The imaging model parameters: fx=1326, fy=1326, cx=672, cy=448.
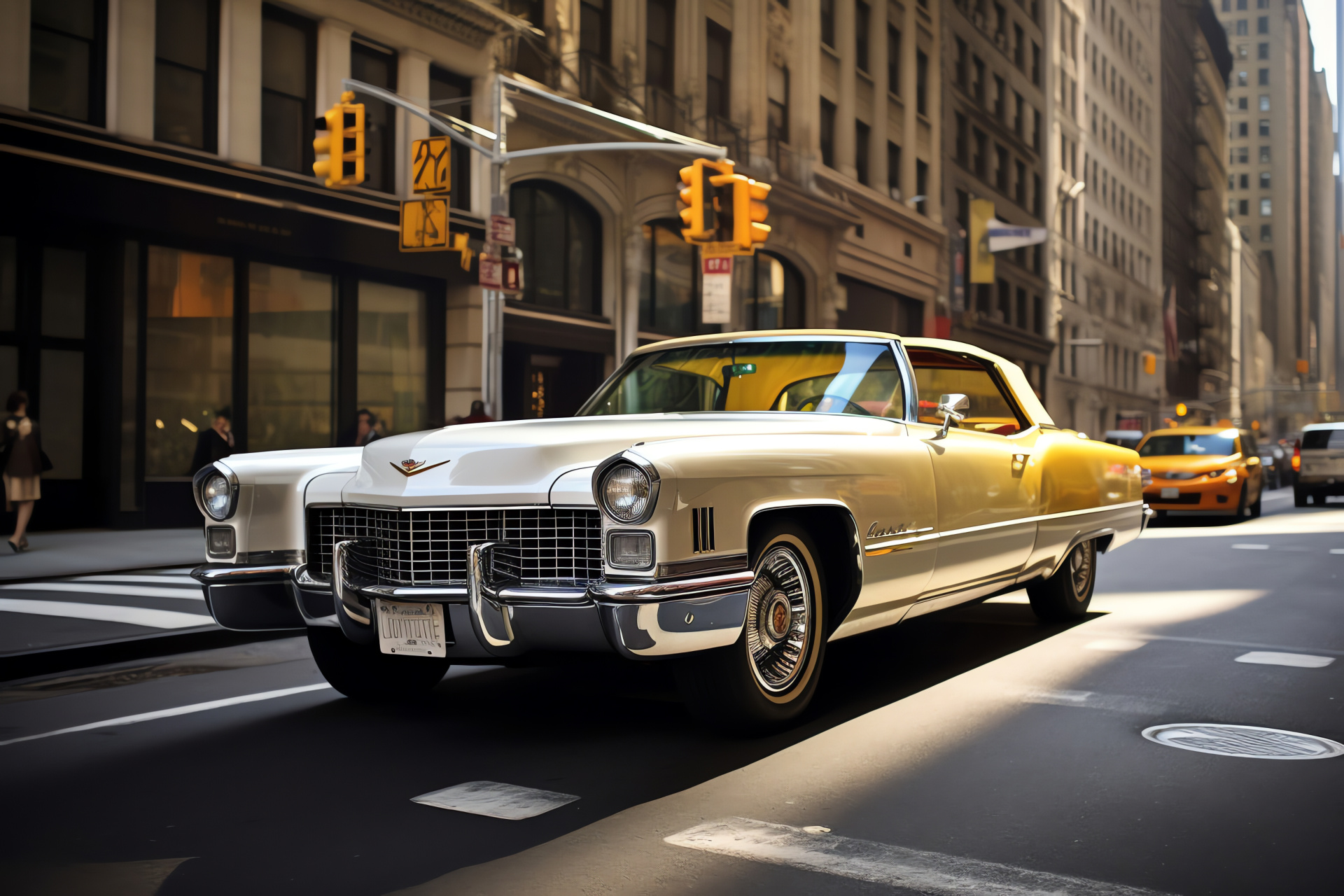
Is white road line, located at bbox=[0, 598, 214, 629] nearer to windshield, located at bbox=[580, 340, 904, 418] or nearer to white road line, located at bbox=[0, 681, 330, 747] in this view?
white road line, located at bbox=[0, 681, 330, 747]

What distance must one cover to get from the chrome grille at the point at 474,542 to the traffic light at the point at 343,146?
38.2 ft

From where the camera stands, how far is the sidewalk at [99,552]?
497 inches

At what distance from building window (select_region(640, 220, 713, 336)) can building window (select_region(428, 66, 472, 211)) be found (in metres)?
5.32

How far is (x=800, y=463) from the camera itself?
542cm

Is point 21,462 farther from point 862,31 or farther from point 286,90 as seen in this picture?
point 862,31

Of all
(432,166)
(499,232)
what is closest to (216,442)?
(499,232)

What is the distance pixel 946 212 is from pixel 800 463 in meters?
39.5

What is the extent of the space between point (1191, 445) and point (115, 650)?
18303mm

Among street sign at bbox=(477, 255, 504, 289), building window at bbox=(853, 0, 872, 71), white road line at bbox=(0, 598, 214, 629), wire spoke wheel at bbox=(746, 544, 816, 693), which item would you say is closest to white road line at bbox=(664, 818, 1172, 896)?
wire spoke wheel at bbox=(746, 544, 816, 693)

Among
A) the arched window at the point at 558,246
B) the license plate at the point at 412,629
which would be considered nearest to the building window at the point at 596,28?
the arched window at the point at 558,246

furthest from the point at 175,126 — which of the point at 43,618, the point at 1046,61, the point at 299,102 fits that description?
the point at 1046,61

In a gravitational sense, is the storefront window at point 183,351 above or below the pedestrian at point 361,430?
above

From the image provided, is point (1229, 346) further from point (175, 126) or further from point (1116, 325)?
point (175, 126)

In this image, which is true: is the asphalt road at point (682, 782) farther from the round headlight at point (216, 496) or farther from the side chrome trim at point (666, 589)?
the round headlight at point (216, 496)
